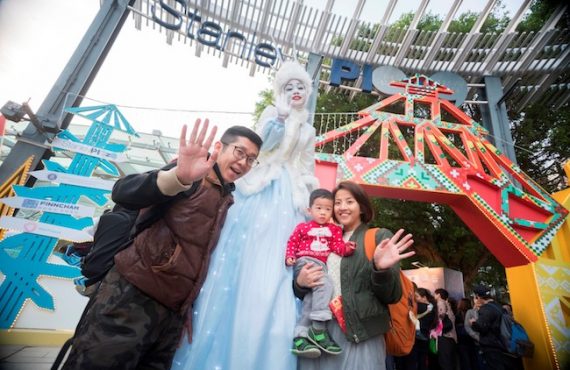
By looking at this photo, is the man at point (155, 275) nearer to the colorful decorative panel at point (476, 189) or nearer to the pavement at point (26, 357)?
the pavement at point (26, 357)

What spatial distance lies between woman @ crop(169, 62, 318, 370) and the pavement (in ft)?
8.34

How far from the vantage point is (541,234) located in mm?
4238

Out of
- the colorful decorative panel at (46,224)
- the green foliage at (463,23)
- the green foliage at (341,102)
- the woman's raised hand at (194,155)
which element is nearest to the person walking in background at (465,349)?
the woman's raised hand at (194,155)

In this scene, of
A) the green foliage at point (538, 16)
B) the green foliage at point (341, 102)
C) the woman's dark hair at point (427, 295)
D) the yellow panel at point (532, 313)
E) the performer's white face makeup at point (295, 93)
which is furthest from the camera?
the green foliage at point (341, 102)

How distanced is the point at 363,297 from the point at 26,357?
3635 mm

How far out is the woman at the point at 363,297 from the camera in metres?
1.34

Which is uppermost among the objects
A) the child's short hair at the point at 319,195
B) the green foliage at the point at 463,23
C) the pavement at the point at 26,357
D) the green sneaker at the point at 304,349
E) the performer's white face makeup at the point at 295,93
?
the green foliage at the point at 463,23

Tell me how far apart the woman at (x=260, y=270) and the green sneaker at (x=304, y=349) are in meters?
0.04

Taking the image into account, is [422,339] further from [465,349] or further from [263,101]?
[263,101]

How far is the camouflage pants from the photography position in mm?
983

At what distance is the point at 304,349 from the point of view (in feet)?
4.13

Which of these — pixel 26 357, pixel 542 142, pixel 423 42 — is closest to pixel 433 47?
pixel 423 42

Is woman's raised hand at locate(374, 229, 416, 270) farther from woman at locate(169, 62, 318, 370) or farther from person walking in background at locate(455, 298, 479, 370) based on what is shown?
person walking in background at locate(455, 298, 479, 370)

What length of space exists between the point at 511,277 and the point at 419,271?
399 cm
